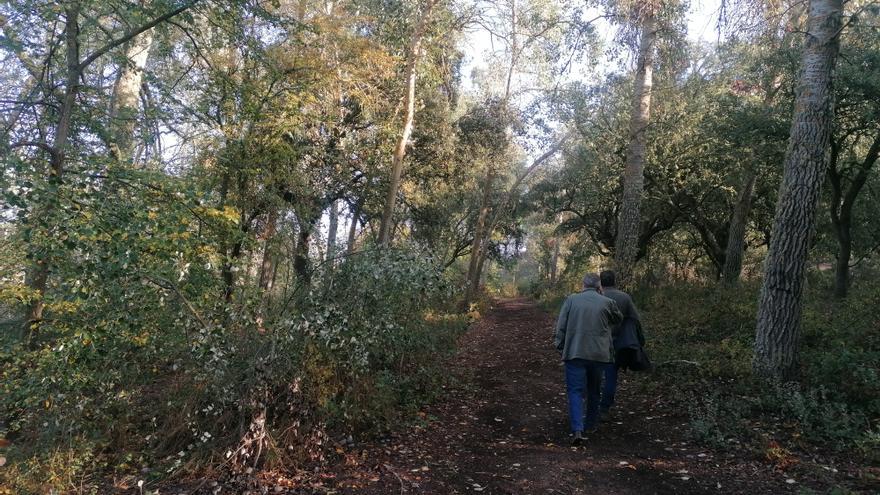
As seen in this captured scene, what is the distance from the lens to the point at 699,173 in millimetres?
16312

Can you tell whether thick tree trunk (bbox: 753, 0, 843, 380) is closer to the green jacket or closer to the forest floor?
the forest floor

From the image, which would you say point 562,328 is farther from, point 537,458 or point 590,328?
point 537,458

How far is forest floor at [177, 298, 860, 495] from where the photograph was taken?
4246mm

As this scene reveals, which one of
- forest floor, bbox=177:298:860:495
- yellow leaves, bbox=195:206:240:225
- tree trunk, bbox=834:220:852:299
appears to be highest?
tree trunk, bbox=834:220:852:299

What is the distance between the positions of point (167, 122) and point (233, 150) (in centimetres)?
125

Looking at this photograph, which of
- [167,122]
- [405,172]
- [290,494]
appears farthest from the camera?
[405,172]

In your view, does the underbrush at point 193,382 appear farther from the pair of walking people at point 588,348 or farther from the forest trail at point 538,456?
the pair of walking people at point 588,348

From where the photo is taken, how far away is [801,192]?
609 cm

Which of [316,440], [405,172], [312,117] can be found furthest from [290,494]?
[405,172]

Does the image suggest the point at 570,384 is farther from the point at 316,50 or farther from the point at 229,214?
the point at 316,50

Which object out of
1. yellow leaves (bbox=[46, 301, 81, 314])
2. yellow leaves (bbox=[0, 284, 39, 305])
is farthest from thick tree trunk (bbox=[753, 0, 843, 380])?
yellow leaves (bbox=[0, 284, 39, 305])

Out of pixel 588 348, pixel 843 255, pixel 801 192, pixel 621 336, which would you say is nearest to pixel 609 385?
pixel 621 336

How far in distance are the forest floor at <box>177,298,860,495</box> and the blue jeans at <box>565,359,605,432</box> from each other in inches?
7.9

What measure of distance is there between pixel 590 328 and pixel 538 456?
4.73ft
